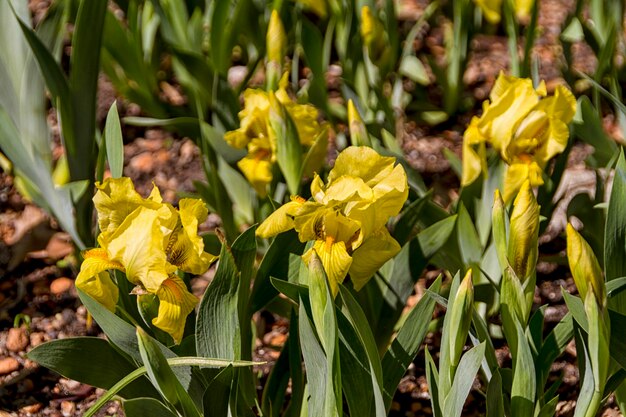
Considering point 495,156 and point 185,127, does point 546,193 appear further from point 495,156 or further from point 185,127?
point 185,127

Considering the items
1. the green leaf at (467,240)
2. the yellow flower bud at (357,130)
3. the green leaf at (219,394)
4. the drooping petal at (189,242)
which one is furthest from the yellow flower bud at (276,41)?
the green leaf at (219,394)

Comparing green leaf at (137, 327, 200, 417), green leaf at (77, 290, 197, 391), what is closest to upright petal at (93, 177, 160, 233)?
green leaf at (77, 290, 197, 391)

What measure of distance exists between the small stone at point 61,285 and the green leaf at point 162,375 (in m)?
0.95

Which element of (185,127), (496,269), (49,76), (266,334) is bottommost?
(266,334)

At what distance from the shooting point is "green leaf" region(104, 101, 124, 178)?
1.67 metres

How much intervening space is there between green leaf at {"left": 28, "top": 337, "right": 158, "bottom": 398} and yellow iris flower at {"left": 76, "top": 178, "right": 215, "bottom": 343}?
3.5 inches

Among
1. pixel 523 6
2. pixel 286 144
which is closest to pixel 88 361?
pixel 286 144

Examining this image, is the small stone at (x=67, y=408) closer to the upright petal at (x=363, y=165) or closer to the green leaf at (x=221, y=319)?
the green leaf at (x=221, y=319)

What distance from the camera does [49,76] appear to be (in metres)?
1.95

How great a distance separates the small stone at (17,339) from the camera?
6.89 ft

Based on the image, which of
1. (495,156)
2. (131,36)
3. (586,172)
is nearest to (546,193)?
(495,156)

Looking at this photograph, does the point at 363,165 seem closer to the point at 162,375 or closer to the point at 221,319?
the point at 221,319

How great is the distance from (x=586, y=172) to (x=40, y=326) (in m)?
1.56

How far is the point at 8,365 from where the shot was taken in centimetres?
204
